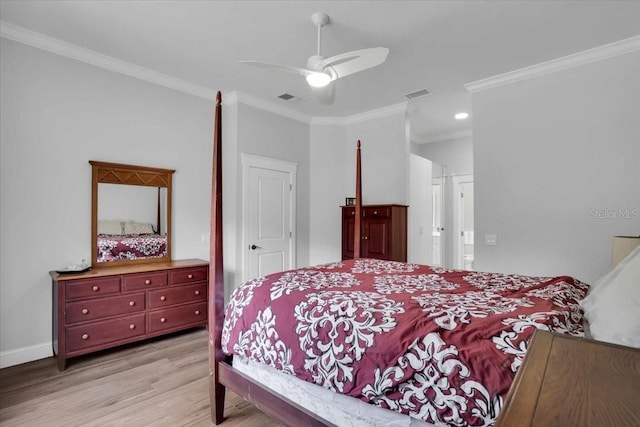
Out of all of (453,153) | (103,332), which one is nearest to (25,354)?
(103,332)

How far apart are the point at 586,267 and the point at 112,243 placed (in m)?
4.56

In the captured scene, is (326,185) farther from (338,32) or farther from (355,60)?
(355,60)

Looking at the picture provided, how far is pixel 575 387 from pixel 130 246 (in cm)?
372

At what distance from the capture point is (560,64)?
10.5ft

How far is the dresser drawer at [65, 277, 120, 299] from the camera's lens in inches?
107

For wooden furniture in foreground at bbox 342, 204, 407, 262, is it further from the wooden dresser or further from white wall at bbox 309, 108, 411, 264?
the wooden dresser

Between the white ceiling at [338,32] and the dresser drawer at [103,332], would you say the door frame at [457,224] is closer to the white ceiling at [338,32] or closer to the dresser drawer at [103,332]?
the white ceiling at [338,32]

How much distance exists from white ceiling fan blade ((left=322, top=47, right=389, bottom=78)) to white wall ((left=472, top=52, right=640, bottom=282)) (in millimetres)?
2011

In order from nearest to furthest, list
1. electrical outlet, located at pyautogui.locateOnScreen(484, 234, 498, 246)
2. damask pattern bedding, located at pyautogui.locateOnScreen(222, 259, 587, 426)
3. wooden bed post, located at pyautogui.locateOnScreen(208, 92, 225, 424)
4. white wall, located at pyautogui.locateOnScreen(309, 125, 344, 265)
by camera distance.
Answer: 1. damask pattern bedding, located at pyautogui.locateOnScreen(222, 259, 587, 426)
2. wooden bed post, located at pyautogui.locateOnScreen(208, 92, 225, 424)
3. electrical outlet, located at pyautogui.locateOnScreen(484, 234, 498, 246)
4. white wall, located at pyautogui.locateOnScreen(309, 125, 344, 265)

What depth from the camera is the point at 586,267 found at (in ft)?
10.0

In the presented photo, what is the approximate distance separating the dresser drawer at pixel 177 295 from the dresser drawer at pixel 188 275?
2.4 inches

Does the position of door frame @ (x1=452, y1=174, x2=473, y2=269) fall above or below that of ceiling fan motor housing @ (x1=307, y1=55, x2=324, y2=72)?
below

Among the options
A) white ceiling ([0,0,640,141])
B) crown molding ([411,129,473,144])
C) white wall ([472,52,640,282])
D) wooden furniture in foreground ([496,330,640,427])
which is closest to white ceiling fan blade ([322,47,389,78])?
white ceiling ([0,0,640,141])

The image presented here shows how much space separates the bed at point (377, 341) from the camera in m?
1.16
